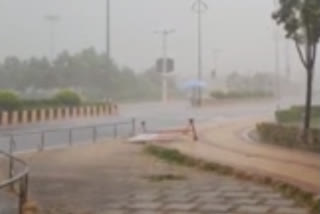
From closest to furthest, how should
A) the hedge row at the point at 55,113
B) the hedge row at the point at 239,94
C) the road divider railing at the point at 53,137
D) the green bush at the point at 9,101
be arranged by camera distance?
the road divider railing at the point at 53,137 → the hedge row at the point at 55,113 → the green bush at the point at 9,101 → the hedge row at the point at 239,94

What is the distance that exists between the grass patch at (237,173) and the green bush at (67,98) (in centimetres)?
1478

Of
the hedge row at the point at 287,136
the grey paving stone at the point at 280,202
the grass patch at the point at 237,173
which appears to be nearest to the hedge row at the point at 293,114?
the hedge row at the point at 287,136

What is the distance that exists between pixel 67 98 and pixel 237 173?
19972 mm

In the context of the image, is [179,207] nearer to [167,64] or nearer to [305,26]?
[305,26]

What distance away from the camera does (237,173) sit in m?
10.8

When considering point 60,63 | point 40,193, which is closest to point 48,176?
point 40,193

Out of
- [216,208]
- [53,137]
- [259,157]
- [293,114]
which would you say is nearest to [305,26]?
[259,157]

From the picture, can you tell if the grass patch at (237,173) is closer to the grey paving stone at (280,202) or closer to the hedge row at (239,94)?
the grey paving stone at (280,202)

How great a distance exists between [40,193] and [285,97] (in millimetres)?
40049

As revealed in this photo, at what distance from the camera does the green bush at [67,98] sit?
2975 cm

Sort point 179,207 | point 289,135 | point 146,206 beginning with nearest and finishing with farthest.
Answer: point 179,207, point 146,206, point 289,135

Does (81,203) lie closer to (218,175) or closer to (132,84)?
(218,175)

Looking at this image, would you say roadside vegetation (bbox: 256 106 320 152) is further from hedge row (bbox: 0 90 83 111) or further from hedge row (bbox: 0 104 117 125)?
hedge row (bbox: 0 90 83 111)

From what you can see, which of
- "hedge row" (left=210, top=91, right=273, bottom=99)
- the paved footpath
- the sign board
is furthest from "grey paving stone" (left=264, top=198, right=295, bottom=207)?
the sign board
